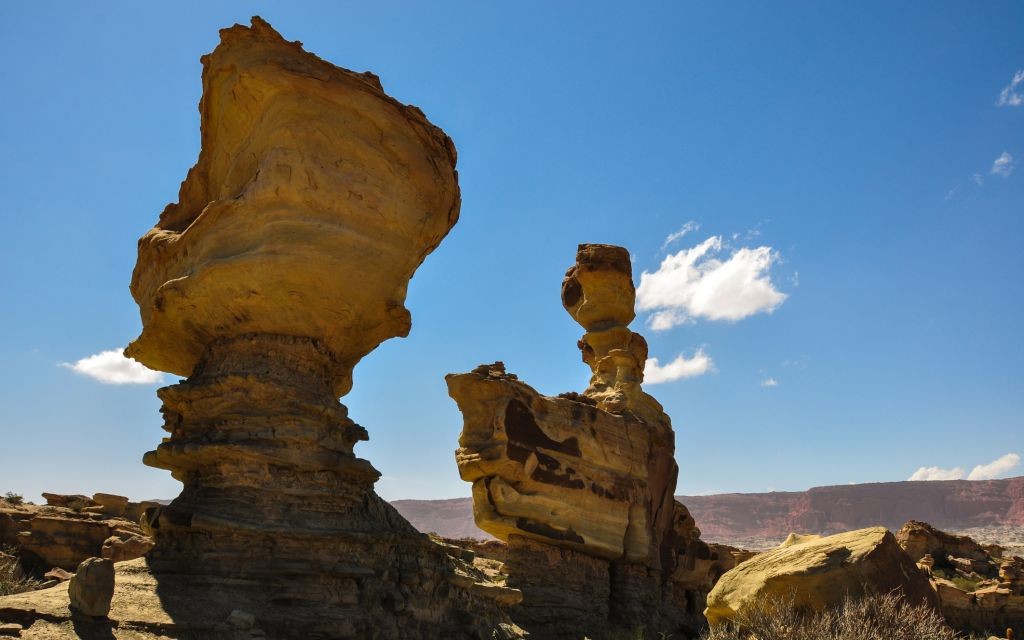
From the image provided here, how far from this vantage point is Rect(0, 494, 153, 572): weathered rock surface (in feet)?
41.2

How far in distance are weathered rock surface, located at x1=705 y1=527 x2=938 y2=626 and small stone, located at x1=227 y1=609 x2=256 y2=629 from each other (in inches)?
214

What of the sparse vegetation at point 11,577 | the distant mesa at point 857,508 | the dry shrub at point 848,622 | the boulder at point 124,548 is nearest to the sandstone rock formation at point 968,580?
the dry shrub at point 848,622

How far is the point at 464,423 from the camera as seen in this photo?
14664 mm

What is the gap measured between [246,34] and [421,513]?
364 ft

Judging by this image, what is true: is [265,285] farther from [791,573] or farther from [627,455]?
[627,455]

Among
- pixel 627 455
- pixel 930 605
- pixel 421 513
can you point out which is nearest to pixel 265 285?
pixel 930 605

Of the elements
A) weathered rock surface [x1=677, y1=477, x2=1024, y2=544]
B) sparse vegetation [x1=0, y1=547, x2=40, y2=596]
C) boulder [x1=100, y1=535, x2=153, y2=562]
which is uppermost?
weathered rock surface [x1=677, y1=477, x2=1024, y2=544]

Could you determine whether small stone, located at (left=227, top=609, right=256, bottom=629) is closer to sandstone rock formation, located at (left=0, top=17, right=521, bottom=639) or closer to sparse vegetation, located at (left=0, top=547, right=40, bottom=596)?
sandstone rock formation, located at (left=0, top=17, right=521, bottom=639)

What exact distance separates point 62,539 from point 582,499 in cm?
911

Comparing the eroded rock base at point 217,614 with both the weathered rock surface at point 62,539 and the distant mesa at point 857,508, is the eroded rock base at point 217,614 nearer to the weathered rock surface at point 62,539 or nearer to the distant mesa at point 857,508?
the weathered rock surface at point 62,539

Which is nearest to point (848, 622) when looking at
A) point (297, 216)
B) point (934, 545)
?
point (297, 216)

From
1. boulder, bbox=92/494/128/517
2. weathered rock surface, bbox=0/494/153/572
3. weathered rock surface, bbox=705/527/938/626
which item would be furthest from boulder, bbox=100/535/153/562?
weathered rock surface, bbox=705/527/938/626

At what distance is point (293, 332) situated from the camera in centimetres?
897

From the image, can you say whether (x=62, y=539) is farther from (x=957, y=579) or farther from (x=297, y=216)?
(x=957, y=579)
